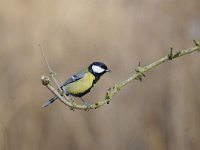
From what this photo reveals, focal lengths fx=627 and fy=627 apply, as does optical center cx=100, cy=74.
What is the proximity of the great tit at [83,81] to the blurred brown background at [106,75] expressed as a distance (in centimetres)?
243

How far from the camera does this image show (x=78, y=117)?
5.21m

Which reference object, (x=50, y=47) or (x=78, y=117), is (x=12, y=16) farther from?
(x=78, y=117)

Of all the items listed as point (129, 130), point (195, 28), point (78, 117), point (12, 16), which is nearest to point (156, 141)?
point (129, 130)

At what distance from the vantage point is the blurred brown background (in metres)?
5.10

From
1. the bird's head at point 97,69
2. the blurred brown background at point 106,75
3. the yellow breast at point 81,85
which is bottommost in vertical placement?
the yellow breast at point 81,85

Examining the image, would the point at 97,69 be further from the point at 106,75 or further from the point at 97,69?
the point at 106,75

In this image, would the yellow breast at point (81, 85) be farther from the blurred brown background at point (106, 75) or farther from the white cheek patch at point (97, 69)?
the blurred brown background at point (106, 75)

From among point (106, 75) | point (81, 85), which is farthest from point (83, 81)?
point (106, 75)

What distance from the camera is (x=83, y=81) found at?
2.53 metres

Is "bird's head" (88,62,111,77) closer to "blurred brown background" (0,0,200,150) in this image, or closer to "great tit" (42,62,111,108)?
"great tit" (42,62,111,108)

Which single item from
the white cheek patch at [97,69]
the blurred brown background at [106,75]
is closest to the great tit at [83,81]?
the white cheek patch at [97,69]

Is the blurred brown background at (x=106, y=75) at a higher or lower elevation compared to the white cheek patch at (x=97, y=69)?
higher

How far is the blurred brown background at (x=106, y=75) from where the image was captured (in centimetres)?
510

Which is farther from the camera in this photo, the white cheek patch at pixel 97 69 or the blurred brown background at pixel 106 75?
the blurred brown background at pixel 106 75
